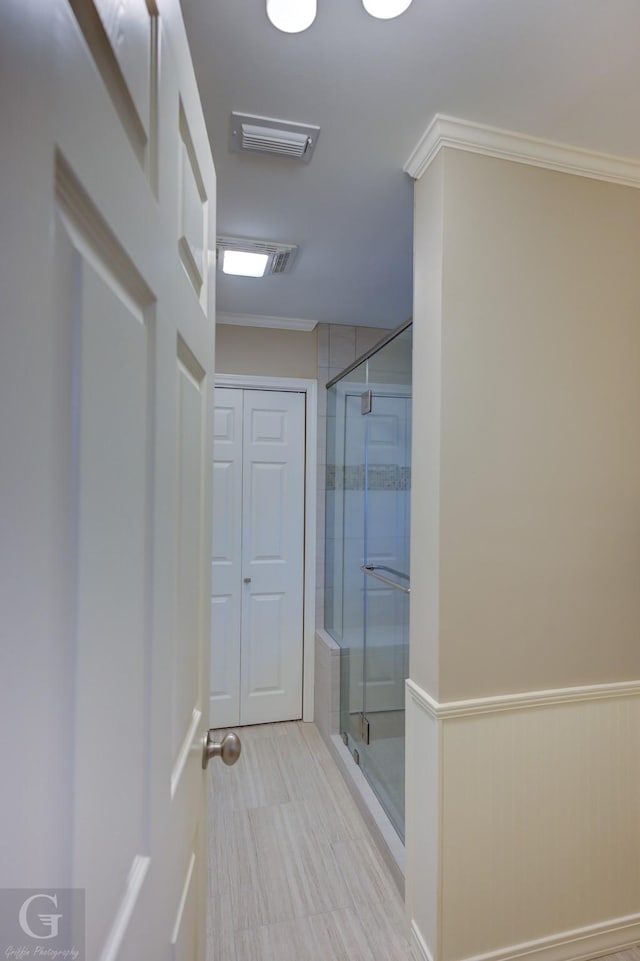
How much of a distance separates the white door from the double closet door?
230 cm

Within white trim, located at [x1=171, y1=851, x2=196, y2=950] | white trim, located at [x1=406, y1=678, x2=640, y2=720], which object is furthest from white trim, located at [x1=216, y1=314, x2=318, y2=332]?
white trim, located at [x1=171, y1=851, x2=196, y2=950]

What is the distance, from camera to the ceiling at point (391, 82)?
1098 mm

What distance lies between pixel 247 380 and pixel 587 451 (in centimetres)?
207

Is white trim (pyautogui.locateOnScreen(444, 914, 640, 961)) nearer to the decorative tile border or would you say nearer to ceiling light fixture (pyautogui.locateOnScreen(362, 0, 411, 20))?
the decorative tile border

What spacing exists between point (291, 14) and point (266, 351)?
2.08 meters

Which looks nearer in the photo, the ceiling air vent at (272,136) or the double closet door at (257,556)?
the ceiling air vent at (272,136)

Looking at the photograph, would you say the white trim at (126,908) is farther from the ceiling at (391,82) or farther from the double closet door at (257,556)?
the double closet door at (257,556)

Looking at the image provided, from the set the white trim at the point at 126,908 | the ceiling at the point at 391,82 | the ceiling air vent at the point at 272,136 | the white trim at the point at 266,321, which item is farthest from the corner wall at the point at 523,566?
the white trim at the point at 266,321

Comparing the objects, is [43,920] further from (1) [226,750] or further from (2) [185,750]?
(1) [226,750]

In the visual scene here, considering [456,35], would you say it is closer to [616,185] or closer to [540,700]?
[616,185]

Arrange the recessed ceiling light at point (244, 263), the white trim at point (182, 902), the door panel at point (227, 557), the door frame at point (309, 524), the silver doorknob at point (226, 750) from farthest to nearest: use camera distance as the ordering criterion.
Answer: the door frame at point (309, 524), the door panel at point (227, 557), the recessed ceiling light at point (244, 263), the silver doorknob at point (226, 750), the white trim at point (182, 902)

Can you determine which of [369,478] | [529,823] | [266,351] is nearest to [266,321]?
[266,351]

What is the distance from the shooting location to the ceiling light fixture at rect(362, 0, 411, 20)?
104 cm

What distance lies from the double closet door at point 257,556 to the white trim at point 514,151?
178cm
